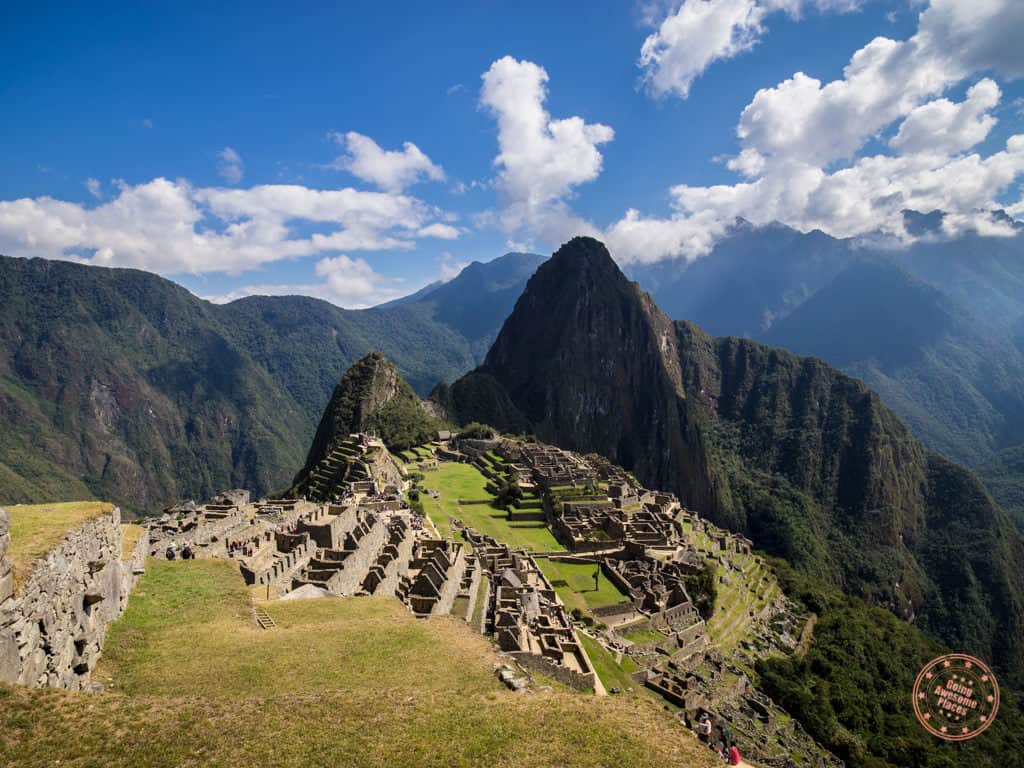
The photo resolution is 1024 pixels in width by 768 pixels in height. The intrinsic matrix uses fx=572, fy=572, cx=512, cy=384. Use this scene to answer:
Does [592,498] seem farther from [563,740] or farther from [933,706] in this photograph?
[563,740]

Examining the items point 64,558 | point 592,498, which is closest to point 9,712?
point 64,558

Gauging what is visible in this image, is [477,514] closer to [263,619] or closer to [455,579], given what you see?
[455,579]

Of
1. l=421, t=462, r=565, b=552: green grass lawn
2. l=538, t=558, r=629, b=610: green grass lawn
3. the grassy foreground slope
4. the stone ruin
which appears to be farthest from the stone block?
l=421, t=462, r=565, b=552: green grass lawn

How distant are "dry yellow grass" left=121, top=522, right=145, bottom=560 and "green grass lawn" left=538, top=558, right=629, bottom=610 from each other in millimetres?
25971

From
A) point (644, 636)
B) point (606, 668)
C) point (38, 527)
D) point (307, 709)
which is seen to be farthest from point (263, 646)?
point (644, 636)

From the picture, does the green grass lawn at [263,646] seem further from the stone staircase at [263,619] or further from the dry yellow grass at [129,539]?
the dry yellow grass at [129,539]

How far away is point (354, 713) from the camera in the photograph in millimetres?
11680

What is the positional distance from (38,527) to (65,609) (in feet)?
7.59

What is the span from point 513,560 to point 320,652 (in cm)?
2472

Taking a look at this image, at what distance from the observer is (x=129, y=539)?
18891mm

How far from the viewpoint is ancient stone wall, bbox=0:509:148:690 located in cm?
1012

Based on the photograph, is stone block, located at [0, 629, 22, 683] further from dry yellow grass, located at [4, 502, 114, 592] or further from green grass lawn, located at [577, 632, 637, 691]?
green grass lawn, located at [577, 632, 637, 691]

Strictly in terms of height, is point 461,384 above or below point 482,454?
above
